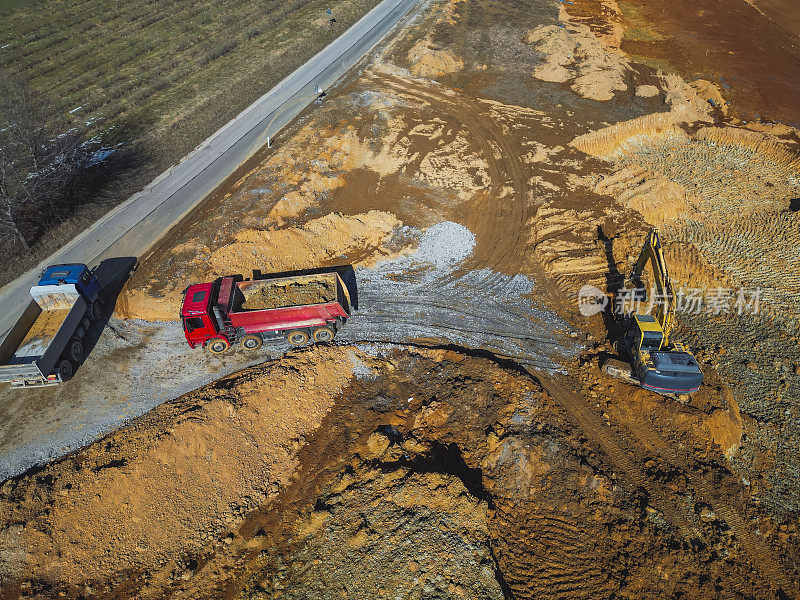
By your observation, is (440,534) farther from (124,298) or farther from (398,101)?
(398,101)

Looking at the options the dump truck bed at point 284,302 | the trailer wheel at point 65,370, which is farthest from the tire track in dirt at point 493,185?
the trailer wheel at point 65,370

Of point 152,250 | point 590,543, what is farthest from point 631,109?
point 152,250

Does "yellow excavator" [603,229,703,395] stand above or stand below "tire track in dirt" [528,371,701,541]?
above

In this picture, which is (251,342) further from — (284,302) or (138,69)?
(138,69)

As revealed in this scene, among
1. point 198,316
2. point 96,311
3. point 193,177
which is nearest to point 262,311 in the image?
point 198,316

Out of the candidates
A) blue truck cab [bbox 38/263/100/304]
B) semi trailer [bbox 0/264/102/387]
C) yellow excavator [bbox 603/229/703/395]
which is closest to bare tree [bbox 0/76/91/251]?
blue truck cab [bbox 38/263/100/304]

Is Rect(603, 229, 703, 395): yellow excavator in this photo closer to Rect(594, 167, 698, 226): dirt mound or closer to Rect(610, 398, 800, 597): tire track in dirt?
Rect(610, 398, 800, 597): tire track in dirt
